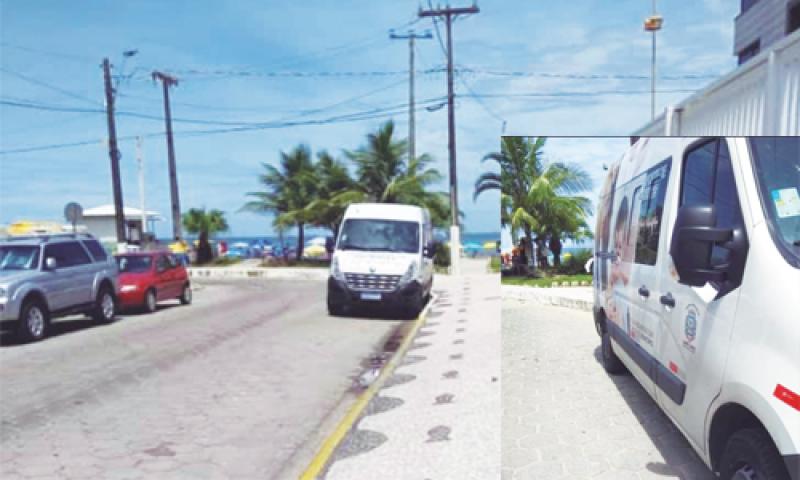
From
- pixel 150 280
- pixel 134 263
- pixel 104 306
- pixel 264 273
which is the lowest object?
pixel 264 273

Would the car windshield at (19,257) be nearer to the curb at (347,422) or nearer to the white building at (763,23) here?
the curb at (347,422)

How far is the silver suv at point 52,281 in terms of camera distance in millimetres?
10430

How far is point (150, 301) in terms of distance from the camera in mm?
15438

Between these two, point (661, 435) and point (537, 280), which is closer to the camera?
point (537, 280)

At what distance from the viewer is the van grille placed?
1314cm

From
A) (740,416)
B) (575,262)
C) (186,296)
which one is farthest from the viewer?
(186,296)

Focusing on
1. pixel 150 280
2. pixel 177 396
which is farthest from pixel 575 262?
pixel 150 280

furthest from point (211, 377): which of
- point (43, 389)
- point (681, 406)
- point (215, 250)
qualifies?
point (215, 250)

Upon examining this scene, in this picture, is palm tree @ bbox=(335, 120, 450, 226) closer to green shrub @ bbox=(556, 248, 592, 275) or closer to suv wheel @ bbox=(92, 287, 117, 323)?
suv wheel @ bbox=(92, 287, 117, 323)

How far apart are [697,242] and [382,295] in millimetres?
11099

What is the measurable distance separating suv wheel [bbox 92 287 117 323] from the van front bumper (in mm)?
4636

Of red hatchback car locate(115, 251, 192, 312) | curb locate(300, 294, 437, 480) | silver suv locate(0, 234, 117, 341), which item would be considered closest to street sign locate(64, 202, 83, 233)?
red hatchback car locate(115, 251, 192, 312)

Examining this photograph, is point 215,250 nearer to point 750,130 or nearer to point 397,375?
point 397,375

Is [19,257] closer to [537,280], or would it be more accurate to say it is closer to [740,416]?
[537,280]
